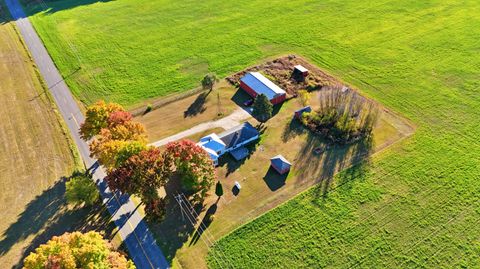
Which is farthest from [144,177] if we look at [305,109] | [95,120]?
[305,109]

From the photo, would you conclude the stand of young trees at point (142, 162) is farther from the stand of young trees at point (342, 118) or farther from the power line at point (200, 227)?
the stand of young trees at point (342, 118)

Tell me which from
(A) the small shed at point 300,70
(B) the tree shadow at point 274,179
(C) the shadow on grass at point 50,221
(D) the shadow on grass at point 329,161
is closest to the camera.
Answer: (C) the shadow on grass at point 50,221

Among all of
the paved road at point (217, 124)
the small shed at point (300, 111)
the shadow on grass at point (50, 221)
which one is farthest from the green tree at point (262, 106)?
the shadow on grass at point (50, 221)

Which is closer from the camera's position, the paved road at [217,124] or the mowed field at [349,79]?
the mowed field at [349,79]

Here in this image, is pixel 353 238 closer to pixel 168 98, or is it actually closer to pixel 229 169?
pixel 229 169

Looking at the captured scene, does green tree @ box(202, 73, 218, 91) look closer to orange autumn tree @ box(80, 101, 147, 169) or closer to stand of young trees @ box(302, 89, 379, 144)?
stand of young trees @ box(302, 89, 379, 144)

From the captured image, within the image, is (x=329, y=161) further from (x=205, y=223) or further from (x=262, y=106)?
(x=205, y=223)
